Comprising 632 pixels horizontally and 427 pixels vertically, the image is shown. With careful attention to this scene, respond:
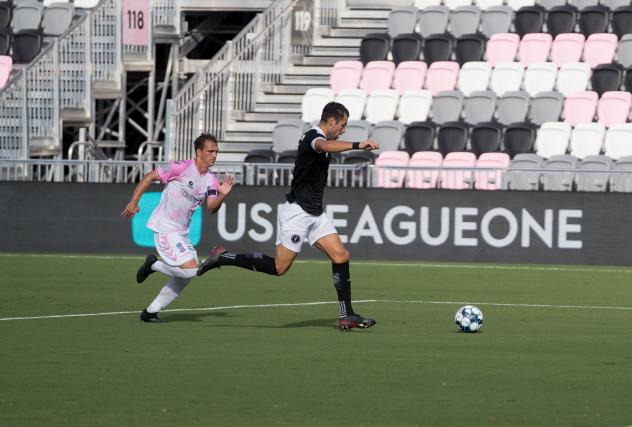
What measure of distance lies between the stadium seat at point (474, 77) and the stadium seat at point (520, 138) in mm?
2356

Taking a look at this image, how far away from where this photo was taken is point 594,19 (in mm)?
31359

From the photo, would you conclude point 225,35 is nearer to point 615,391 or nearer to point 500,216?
point 500,216

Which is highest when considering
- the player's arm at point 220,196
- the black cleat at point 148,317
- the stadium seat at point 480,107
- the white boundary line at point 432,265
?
the stadium seat at point 480,107

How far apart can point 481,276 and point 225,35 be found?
17769 millimetres

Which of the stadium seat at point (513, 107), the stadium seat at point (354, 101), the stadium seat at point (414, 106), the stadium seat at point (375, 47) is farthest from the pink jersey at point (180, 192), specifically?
the stadium seat at point (375, 47)

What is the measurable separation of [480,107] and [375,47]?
138 inches

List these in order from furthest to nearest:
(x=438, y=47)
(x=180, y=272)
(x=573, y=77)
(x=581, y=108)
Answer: (x=438, y=47) → (x=573, y=77) → (x=581, y=108) → (x=180, y=272)

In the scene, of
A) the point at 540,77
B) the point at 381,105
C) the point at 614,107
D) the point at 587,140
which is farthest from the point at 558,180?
the point at 381,105

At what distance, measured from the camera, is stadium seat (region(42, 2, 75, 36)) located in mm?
35812

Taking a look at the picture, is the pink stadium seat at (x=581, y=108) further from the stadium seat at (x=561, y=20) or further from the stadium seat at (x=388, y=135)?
the stadium seat at (x=388, y=135)

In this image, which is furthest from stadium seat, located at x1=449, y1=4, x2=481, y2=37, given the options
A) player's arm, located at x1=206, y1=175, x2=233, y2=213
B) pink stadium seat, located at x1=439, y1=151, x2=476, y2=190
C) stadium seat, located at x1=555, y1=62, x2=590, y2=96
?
player's arm, located at x1=206, y1=175, x2=233, y2=213

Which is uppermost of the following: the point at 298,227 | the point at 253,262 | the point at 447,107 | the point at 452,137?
the point at 447,107

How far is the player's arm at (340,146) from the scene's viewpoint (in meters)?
12.7

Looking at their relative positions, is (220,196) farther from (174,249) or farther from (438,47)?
(438,47)
